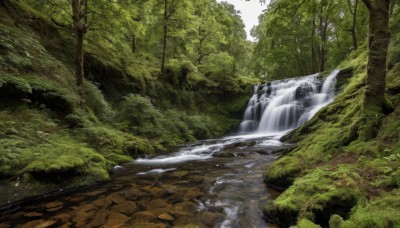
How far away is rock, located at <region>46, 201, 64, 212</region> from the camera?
4134mm

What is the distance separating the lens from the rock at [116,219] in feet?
11.9

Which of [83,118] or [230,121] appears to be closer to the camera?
[83,118]

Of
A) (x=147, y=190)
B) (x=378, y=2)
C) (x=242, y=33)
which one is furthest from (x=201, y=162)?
(x=242, y=33)

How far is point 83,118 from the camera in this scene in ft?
27.4

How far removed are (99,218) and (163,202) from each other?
1053mm

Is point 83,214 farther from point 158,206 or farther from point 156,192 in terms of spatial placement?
point 156,192

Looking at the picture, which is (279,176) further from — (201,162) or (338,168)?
(201,162)

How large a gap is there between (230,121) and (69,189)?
1464 cm

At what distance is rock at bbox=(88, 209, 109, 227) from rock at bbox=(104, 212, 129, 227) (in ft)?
0.23

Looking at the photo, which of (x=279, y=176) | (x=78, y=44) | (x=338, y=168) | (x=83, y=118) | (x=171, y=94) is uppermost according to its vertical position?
(x=78, y=44)

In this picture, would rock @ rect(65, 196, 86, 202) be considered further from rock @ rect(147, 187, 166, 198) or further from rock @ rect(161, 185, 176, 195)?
rock @ rect(161, 185, 176, 195)

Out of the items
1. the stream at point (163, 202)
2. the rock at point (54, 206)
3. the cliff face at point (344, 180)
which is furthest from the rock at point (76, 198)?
the cliff face at point (344, 180)

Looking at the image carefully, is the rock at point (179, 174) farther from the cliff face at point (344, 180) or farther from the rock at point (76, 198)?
the rock at point (76, 198)

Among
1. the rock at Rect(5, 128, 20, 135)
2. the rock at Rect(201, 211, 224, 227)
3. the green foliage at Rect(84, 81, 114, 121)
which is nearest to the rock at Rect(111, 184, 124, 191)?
the rock at Rect(201, 211, 224, 227)
